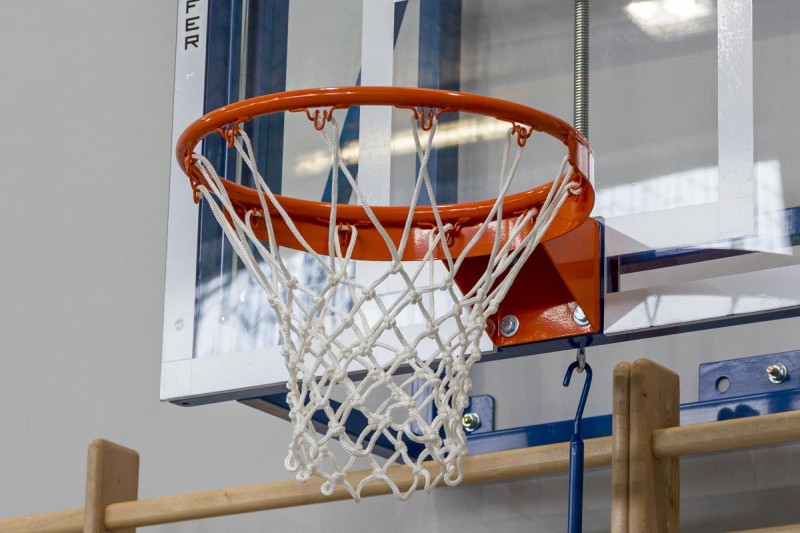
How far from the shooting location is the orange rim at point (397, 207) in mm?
1565

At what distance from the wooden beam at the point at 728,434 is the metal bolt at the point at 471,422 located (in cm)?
51

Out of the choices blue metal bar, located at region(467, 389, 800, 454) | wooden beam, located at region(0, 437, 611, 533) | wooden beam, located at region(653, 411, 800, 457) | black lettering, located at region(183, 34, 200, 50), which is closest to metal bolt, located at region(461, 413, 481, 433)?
blue metal bar, located at region(467, 389, 800, 454)

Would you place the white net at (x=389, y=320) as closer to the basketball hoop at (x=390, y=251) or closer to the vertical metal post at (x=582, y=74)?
the basketball hoop at (x=390, y=251)

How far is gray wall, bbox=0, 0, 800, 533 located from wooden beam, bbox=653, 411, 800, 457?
1.43 ft

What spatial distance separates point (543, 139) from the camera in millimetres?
1825

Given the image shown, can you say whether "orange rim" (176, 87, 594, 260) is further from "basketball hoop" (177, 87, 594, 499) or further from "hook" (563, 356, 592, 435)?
"hook" (563, 356, 592, 435)

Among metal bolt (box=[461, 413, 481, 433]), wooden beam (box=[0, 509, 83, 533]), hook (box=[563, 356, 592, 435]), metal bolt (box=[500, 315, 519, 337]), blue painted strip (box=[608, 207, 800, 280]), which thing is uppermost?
blue painted strip (box=[608, 207, 800, 280])

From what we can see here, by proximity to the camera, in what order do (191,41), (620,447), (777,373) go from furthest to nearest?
(191,41) → (777,373) → (620,447)

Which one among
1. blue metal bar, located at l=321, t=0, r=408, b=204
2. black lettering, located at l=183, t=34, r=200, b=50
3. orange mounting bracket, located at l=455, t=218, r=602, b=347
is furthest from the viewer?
black lettering, located at l=183, t=34, r=200, b=50

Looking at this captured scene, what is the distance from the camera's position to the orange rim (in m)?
1.57

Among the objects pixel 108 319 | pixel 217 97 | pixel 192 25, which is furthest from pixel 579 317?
pixel 108 319

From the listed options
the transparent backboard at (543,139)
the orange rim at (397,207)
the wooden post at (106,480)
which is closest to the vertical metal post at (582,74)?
the transparent backboard at (543,139)

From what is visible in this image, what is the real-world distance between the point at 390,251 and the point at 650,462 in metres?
0.40

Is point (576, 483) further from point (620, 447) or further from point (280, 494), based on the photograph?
point (280, 494)
